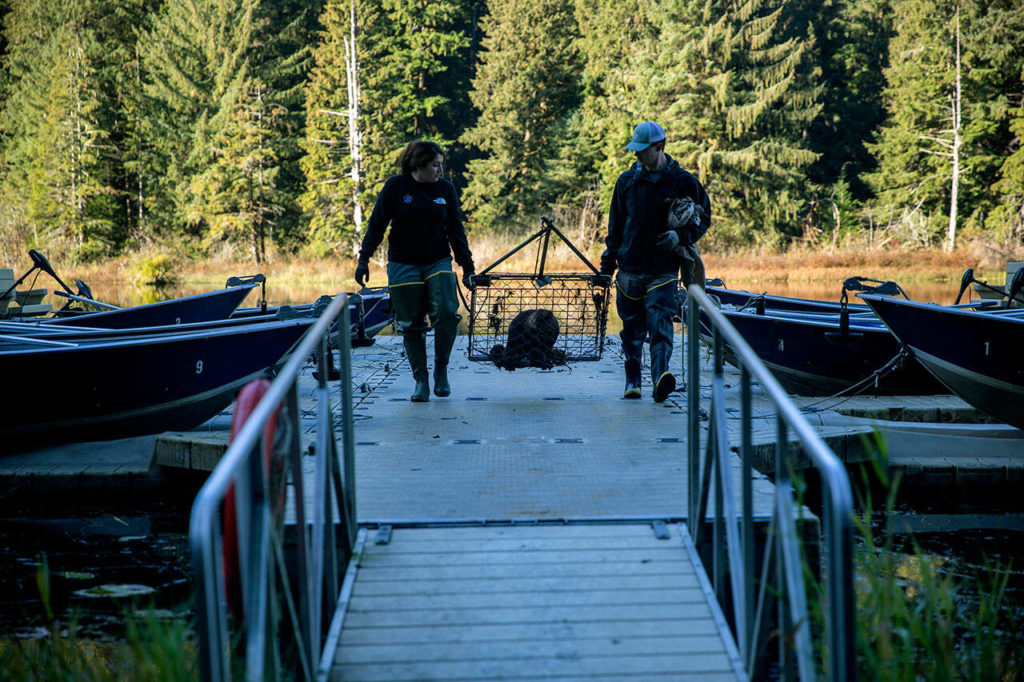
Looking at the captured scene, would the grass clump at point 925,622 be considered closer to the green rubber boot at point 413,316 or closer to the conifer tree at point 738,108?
the green rubber boot at point 413,316

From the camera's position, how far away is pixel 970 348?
661cm

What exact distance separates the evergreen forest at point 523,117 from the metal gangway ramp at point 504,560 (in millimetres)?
32176

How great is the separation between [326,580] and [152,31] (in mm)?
43671

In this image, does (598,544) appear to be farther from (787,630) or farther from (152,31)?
(152,31)

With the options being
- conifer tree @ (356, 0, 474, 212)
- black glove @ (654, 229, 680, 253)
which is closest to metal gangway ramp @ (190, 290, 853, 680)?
black glove @ (654, 229, 680, 253)

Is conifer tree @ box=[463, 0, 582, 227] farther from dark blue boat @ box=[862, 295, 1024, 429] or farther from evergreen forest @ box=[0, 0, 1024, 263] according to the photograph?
dark blue boat @ box=[862, 295, 1024, 429]

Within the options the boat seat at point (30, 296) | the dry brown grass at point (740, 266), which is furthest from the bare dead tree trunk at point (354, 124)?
the boat seat at point (30, 296)

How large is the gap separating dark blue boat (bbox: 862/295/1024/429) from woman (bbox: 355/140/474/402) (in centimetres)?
304

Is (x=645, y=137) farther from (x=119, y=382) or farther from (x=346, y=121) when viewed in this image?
(x=346, y=121)

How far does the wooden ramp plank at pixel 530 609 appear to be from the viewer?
304cm

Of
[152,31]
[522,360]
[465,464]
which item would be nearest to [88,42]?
[152,31]

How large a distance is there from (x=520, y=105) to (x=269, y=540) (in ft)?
131

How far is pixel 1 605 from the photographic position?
15.5 feet

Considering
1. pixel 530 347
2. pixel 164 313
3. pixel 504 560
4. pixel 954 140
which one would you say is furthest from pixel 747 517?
pixel 954 140
